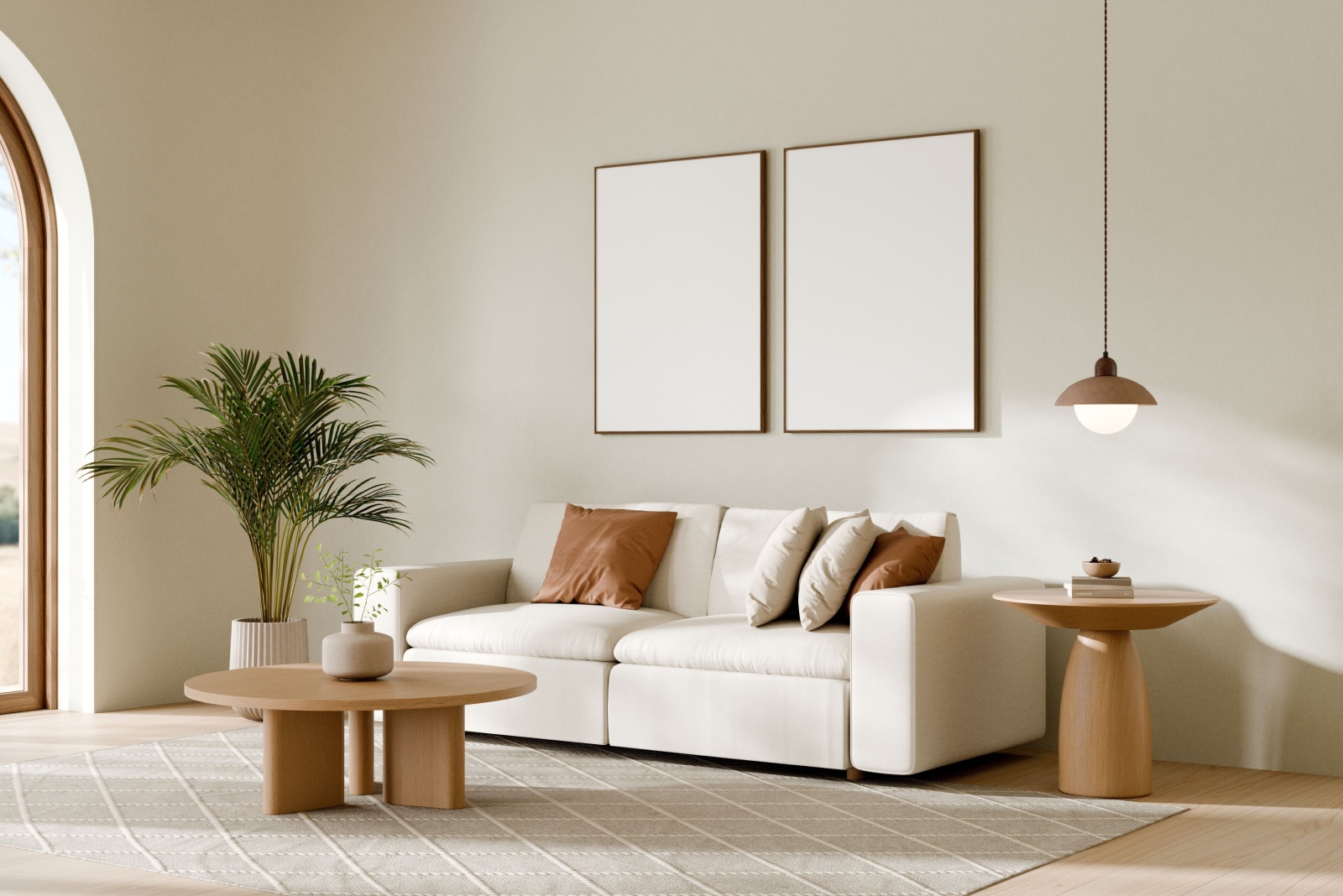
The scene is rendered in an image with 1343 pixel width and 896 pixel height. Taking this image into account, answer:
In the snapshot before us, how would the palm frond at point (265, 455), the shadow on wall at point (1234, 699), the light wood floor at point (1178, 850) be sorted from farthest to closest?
the palm frond at point (265, 455), the shadow on wall at point (1234, 699), the light wood floor at point (1178, 850)

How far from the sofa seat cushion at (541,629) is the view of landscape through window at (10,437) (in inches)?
73.0

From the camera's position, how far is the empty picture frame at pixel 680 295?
5.84 metres

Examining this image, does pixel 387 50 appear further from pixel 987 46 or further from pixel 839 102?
pixel 987 46

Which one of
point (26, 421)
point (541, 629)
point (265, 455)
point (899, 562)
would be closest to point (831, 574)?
point (899, 562)

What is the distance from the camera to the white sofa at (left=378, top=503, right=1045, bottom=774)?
445cm

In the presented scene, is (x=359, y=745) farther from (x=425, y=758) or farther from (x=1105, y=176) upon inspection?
(x=1105, y=176)

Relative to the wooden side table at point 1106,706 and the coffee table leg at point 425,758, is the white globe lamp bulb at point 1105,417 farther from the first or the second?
the coffee table leg at point 425,758

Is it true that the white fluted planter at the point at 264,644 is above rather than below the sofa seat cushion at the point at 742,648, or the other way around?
below

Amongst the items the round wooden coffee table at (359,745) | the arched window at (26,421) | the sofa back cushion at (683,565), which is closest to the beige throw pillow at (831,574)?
the sofa back cushion at (683,565)

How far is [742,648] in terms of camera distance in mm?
4719

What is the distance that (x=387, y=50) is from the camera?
672 centimetres

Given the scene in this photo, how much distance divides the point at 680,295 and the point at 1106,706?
249 centimetres

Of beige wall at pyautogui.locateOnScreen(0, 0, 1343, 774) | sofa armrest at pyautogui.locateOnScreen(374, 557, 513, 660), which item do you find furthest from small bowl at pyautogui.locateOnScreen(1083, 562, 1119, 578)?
sofa armrest at pyautogui.locateOnScreen(374, 557, 513, 660)

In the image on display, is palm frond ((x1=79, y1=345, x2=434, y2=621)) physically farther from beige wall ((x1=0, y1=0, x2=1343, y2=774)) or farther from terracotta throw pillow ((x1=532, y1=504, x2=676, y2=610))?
terracotta throw pillow ((x1=532, y1=504, x2=676, y2=610))
